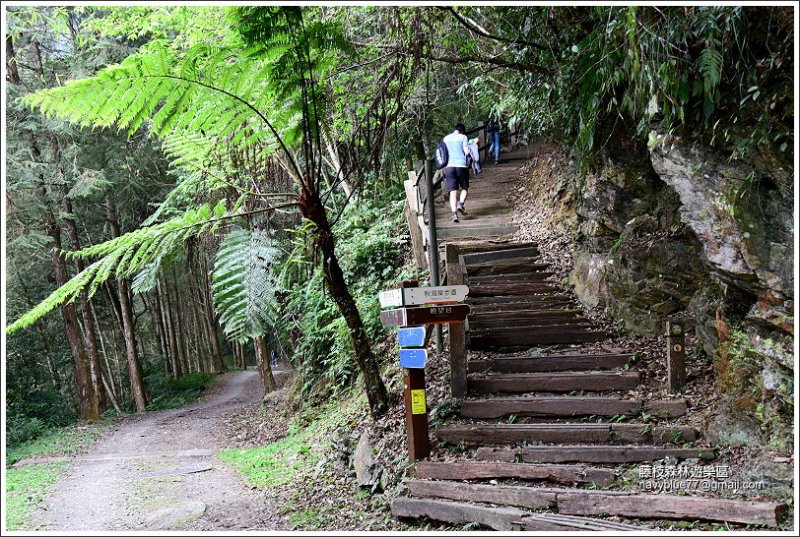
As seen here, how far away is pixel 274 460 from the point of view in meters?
8.97

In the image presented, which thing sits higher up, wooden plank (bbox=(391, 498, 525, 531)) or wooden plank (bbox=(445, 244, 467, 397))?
wooden plank (bbox=(445, 244, 467, 397))

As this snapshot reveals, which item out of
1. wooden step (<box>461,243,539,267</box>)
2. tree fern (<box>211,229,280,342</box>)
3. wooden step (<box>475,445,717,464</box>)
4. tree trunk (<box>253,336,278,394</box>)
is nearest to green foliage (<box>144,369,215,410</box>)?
tree trunk (<box>253,336,278,394</box>)

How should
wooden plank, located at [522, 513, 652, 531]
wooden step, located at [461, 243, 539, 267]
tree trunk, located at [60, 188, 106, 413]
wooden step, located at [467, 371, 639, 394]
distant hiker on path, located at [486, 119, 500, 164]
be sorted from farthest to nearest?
distant hiker on path, located at [486, 119, 500, 164] → tree trunk, located at [60, 188, 106, 413] → wooden step, located at [461, 243, 539, 267] → wooden step, located at [467, 371, 639, 394] → wooden plank, located at [522, 513, 652, 531]

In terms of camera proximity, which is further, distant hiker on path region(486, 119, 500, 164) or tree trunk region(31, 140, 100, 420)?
distant hiker on path region(486, 119, 500, 164)

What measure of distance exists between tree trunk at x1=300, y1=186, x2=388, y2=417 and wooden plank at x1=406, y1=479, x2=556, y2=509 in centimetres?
190

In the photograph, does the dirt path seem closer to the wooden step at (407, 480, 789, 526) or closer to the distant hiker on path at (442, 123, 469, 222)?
the wooden step at (407, 480, 789, 526)

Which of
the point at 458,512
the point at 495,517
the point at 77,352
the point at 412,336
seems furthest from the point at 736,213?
the point at 77,352

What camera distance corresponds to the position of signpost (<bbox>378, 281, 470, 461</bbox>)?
630cm

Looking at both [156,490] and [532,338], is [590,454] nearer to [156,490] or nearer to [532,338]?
[532,338]

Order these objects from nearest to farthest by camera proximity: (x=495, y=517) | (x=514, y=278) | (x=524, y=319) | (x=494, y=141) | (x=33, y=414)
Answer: (x=495, y=517) < (x=524, y=319) < (x=514, y=278) < (x=33, y=414) < (x=494, y=141)

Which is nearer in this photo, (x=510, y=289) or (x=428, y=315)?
(x=428, y=315)

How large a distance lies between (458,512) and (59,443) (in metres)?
10.1

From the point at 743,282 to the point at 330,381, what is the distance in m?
7.65

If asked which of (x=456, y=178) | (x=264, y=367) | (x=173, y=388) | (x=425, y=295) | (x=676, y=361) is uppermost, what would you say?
(x=456, y=178)
